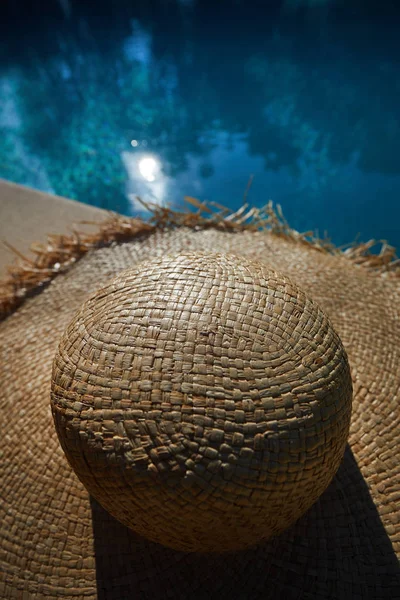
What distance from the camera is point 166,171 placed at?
351cm

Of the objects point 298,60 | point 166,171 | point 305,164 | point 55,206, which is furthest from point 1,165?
point 298,60

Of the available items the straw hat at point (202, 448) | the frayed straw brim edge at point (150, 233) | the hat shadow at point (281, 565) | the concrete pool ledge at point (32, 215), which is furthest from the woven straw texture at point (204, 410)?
the concrete pool ledge at point (32, 215)

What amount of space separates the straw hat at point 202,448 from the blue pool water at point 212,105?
7.43 feet

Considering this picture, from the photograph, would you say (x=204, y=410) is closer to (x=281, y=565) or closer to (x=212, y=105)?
(x=281, y=565)

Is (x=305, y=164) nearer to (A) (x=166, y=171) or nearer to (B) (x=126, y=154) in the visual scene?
(A) (x=166, y=171)

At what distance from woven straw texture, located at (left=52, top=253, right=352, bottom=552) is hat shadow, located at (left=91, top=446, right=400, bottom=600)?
110 mm

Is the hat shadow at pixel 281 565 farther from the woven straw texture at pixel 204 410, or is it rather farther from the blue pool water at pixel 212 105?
the blue pool water at pixel 212 105

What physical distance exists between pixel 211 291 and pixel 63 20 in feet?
16.7

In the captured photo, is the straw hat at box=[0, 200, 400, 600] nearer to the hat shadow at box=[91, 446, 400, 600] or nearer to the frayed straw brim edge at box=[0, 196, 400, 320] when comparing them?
the hat shadow at box=[91, 446, 400, 600]

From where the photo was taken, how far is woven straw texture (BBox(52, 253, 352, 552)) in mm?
703

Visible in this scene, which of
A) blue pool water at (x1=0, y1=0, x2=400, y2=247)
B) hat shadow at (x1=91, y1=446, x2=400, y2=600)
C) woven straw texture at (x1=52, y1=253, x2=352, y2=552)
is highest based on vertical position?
blue pool water at (x1=0, y1=0, x2=400, y2=247)

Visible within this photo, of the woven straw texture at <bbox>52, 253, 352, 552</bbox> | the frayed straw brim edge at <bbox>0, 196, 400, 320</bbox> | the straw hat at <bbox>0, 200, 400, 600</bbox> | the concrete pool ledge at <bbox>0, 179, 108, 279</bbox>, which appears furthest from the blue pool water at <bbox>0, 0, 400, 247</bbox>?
the woven straw texture at <bbox>52, 253, 352, 552</bbox>

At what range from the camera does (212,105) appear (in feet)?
12.9

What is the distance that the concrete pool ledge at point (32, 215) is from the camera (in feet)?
6.87
